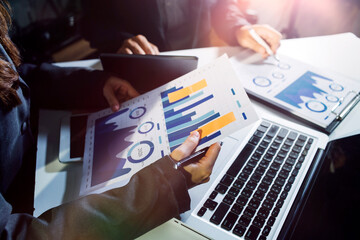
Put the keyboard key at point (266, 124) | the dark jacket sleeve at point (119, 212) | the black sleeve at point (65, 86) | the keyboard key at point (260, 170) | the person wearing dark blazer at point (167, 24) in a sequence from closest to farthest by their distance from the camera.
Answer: the dark jacket sleeve at point (119, 212)
the keyboard key at point (260, 170)
the keyboard key at point (266, 124)
the black sleeve at point (65, 86)
the person wearing dark blazer at point (167, 24)

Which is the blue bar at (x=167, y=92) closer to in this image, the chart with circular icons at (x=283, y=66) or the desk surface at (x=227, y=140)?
the desk surface at (x=227, y=140)

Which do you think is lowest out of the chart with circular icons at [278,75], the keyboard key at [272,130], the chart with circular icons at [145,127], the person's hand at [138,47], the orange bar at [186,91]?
the keyboard key at [272,130]

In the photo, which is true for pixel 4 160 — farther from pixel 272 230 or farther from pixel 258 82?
pixel 258 82

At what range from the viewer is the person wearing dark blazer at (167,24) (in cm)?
108

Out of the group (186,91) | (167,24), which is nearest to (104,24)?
(167,24)

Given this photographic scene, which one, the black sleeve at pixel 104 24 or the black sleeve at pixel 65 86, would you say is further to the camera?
the black sleeve at pixel 104 24

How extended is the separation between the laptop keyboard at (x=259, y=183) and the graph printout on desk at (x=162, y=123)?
13cm

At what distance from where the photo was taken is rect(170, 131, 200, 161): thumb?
517 millimetres

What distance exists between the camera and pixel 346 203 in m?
1.08

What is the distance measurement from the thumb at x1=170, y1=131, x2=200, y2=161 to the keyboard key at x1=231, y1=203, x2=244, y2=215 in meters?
0.14

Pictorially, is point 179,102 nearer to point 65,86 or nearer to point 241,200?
point 241,200

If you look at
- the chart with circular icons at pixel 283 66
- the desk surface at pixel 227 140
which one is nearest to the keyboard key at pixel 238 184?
the desk surface at pixel 227 140

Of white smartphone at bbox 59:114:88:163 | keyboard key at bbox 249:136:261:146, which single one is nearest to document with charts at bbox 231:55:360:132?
keyboard key at bbox 249:136:261:146

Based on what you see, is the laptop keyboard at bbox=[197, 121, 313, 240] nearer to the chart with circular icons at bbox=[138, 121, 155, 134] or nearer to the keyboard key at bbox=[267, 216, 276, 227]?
the keyboard key at bbox=[267, 216, 276, 227]
